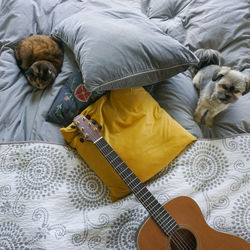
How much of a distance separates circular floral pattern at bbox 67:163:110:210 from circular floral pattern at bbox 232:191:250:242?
0.53 meters

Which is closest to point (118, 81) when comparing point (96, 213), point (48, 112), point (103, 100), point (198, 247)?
point (103, 100)

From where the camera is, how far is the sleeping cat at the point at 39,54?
130 centimetres

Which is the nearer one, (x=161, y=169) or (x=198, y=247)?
(x=198, y=247)

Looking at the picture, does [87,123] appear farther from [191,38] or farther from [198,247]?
[191,38]

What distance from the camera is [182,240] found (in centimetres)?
89

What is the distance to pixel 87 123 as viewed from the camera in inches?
39.5

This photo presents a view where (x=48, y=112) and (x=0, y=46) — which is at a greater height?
(x=0, y=46)

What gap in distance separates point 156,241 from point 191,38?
110cm

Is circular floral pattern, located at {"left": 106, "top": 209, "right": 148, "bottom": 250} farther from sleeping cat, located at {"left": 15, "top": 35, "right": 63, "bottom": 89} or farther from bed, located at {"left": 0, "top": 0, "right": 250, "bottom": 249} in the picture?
sleeping cat, located at {"left": 15, "top": 35, "right": 63, "bottom": 89}

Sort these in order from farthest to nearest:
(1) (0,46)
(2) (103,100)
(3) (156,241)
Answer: (1) (0,46), (2) (103,100), (3) (156,241)

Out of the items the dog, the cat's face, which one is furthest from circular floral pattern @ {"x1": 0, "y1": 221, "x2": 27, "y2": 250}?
the dog

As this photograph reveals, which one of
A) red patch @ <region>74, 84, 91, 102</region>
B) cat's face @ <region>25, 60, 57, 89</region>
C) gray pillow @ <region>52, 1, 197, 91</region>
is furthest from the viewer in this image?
cat's face @ <region>25, 60, 57, 89</region>

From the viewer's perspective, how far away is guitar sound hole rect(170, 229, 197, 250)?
0.88 m

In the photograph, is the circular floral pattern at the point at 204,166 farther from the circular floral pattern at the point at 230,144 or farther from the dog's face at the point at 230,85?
the dog's face at the point at 230,85
